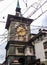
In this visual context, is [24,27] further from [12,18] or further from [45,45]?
[45,45]

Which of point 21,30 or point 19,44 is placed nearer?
point 19,44

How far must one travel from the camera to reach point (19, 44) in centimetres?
3394

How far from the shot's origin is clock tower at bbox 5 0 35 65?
31.9 m

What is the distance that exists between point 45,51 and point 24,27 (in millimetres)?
10096

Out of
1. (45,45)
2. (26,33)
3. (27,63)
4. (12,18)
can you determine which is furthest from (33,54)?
(12,18)

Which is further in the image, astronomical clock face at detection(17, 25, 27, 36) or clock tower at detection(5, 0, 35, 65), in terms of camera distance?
astronomical clock face at detection(17, 25, 27, 36)

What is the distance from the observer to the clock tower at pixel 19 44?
31.9 metres

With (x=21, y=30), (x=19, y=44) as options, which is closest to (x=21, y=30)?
(x=21, y=30)

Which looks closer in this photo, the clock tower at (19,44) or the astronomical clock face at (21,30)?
the clock tower at (19,44)

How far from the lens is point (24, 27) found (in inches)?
1435

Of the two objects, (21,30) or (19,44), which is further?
(21,30)

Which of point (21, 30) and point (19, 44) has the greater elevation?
point (21, 30)

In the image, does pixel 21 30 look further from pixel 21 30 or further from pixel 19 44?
pixel 19 44

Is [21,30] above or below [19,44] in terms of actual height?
above
